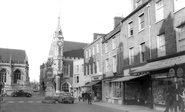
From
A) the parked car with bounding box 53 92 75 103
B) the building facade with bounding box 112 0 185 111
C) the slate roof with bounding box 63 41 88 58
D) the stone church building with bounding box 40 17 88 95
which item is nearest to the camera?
the building facade with bounding box 112 0 185 111

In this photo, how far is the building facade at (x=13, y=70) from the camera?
2928 inches

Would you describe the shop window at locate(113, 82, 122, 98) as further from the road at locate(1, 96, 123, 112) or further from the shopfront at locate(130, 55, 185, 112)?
the shopfront at locate(130, 55, 185, 112)

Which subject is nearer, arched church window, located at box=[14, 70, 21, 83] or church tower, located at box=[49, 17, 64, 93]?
church tower, located at box=[49, 17, 64, 93]

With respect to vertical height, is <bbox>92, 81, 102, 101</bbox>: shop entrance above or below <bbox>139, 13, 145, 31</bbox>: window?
below

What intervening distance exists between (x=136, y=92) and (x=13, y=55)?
231 feet

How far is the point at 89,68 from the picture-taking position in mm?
36438

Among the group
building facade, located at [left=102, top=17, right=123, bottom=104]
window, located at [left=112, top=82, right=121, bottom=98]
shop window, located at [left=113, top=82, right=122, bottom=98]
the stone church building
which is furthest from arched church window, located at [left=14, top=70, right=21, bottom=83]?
shop window, located at [left=113, top=82, right=122, bottom=98]

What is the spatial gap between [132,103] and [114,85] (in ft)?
14.5

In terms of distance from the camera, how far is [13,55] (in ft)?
270

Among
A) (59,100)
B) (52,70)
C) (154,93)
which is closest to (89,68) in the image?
(59,100)

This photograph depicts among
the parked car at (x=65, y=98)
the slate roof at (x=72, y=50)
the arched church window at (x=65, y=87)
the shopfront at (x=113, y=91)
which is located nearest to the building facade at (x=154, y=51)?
the shopfront at (x=113, y=91)

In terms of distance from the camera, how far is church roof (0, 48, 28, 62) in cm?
7984

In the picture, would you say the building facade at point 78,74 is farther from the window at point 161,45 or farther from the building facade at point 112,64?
the window at point 161,45

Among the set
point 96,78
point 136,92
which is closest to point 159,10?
point 136,92
